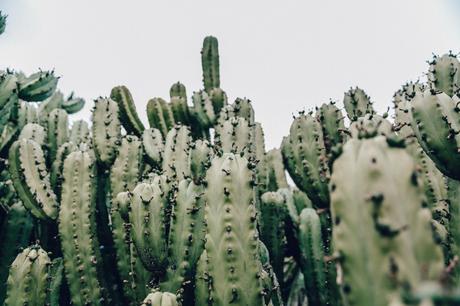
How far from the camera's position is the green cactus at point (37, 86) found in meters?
4.90

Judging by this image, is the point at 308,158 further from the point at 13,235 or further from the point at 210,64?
the point at 13,235

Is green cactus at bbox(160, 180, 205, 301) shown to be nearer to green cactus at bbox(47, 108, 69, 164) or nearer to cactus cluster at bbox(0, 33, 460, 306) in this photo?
cactus cluster at bbox(0, 33, 460, 306)

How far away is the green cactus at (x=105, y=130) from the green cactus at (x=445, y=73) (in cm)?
284

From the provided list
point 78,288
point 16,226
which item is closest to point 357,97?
point 78,288

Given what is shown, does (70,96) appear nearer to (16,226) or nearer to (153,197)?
(16,226)

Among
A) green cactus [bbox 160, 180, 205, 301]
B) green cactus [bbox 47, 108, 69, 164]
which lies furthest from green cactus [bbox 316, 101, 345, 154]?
green cactus [bbox 47, 108, 69, 164]

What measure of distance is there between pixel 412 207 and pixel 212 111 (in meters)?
3.87

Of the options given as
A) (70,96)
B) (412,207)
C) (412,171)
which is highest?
(70,96)

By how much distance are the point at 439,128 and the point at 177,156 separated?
7.38 feet

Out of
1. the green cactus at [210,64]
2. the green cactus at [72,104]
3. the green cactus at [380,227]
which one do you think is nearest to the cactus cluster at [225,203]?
the green cactus at [380,227]

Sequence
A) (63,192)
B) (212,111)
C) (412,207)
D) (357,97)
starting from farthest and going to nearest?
1. (212,111)
2. (357,97)
3. (63,192)
4. (412,207)

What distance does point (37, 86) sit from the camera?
502 cm

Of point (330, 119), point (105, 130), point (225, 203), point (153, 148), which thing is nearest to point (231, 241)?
point (225, 203)

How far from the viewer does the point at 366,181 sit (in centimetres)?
151
